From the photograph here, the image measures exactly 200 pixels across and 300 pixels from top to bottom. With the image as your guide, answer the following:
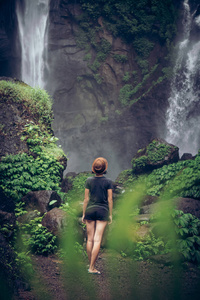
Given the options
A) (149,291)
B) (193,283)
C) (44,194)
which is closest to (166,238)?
(193,283)

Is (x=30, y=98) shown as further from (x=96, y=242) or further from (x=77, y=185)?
(x=96, y=242)

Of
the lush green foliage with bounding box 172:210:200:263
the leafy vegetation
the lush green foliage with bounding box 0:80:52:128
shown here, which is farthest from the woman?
the leafy vegetation

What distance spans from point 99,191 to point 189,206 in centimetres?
329

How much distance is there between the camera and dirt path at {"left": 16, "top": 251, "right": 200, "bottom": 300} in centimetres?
291

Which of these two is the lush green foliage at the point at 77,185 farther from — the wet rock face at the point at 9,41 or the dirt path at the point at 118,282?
the wet rock face at the point at 9,41

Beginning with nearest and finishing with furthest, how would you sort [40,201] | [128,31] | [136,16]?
[40,201] → [136,16] → [128,31]

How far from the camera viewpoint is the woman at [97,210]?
334 centimetres

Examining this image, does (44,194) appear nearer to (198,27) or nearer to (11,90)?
(11,90)

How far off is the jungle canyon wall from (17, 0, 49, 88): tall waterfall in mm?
806

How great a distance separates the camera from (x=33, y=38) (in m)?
23.2

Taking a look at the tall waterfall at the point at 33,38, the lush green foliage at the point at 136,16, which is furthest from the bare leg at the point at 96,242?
the tall waterfall at the point at 33,38

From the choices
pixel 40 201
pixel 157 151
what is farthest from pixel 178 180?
pixel 40 201

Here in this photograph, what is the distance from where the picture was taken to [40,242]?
4250 mm

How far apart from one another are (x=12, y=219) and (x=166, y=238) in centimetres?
310
